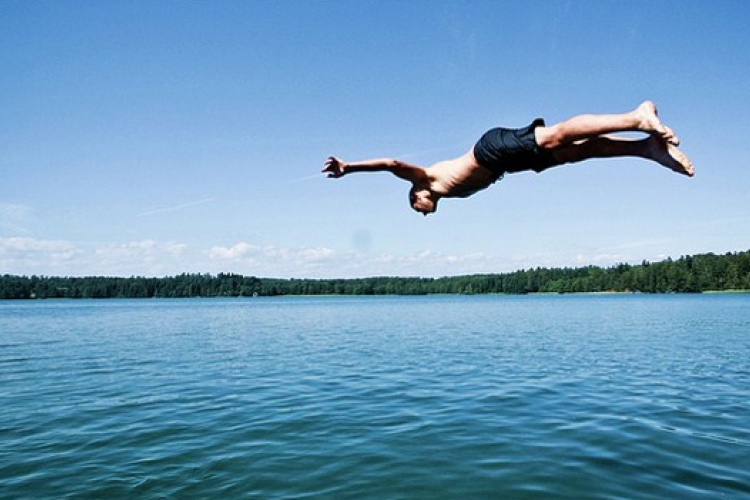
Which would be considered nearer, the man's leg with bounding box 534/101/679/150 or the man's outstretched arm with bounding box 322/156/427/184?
the man's leg with bounding box 534/101/679/150

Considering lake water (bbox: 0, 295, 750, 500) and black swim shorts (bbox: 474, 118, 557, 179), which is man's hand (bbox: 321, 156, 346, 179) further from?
lake water (bbox: 0, 295, 750, 500)

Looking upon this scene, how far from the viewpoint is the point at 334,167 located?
6.60 m

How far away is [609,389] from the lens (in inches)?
757

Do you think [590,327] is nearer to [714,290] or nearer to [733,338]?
[733,338]

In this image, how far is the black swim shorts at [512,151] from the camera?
600 centimetres

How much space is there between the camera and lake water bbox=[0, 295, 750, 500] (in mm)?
10586

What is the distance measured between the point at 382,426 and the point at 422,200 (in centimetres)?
920

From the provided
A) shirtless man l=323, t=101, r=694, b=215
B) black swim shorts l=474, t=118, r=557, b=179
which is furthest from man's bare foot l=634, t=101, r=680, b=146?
black swim shorts l=474, t=118, r=557, b=179

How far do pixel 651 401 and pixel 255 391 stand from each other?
1225 centimetres

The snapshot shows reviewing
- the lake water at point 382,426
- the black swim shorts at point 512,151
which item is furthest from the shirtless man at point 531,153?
the lake water at point 382,426

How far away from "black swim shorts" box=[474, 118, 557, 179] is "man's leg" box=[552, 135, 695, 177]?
18 centimetres

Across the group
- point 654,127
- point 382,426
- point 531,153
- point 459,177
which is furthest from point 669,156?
point 382,426

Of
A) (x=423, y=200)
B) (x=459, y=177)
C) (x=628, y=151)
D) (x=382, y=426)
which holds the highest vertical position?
(x=628, y=151)

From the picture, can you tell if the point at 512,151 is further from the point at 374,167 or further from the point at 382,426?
the point at 382,426
